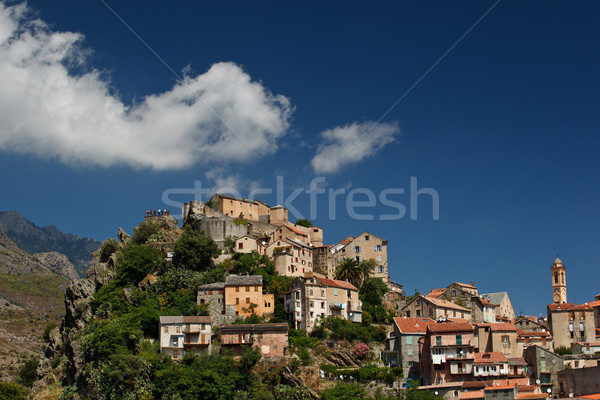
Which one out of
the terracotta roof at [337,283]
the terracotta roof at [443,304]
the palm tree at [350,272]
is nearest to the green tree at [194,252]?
the terracotta roof at [337,283]

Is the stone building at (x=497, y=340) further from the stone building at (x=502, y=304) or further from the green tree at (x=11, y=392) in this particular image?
the green tree at (x=11, y=392)

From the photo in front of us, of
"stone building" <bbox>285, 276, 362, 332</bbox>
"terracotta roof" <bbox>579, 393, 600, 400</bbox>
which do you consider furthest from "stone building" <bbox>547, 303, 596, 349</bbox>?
"stone building" <bbox>285, 276, 362, 332</bbox>

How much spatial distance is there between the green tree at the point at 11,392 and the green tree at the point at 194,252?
98.3ft

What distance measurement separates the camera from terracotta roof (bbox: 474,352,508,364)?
69.1 metres

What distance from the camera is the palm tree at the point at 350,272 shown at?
295 ft

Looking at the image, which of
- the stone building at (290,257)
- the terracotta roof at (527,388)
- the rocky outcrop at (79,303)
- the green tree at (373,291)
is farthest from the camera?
the stone building at (290,257)

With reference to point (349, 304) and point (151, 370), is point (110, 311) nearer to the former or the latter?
Result: point (151, 370)

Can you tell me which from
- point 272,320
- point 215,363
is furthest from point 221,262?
point 215,363

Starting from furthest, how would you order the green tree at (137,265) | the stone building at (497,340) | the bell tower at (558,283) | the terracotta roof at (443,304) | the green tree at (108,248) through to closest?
1. the bell tower at (558,283)
2. the green tree at (108,248)
3. the terracotta roof at (443,304)
4. the green tree at (137,265)
5. the stone building at (497,340)

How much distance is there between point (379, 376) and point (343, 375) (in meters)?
3.73

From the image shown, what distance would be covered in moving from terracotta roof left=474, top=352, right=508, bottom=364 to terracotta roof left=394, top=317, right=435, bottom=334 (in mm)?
6753

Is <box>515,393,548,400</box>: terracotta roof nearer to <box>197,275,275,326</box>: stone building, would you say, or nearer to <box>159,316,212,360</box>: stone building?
<box>197,275,275,326</box>: stone building

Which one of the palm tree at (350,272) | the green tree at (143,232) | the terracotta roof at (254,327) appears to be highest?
the green tree at (143,232)

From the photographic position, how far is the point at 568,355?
248 ft
